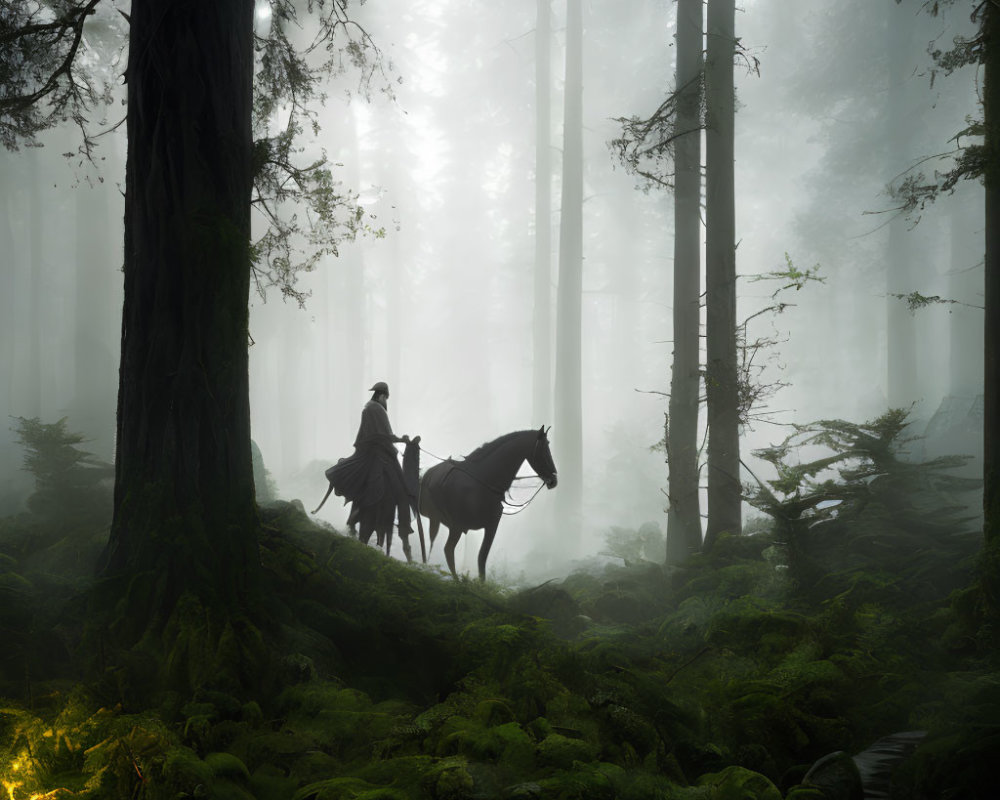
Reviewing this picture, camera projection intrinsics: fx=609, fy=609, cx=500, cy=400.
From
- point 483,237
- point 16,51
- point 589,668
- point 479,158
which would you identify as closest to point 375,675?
point 589,668

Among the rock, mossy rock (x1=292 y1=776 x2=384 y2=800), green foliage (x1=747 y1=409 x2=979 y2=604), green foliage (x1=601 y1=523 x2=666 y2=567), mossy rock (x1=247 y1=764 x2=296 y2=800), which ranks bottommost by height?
green foliage (x1=601 y1=523 x2=666 y2=567)

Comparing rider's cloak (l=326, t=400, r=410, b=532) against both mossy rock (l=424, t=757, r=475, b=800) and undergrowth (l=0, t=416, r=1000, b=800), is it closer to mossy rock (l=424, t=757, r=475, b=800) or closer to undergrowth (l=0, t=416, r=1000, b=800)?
undergrowth (l=0, t=416, r=1000, b=800)

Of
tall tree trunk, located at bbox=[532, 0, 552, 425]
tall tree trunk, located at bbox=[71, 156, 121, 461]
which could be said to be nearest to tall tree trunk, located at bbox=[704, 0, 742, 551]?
tall tree trunk, located at bbox=[532, 0, 552, 425]

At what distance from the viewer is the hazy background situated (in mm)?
23828

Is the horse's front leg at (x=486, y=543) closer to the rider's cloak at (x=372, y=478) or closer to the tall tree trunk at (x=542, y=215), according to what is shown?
the rider's cloak at (x=372, y=478)

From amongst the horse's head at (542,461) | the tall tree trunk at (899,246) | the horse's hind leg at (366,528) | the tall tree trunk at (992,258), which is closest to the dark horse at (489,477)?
the horse's head at (542,461)

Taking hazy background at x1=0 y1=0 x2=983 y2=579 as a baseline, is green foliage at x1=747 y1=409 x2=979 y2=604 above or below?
below

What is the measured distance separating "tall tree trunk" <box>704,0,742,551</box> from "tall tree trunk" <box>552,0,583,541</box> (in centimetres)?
1003

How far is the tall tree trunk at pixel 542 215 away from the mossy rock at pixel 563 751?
66.6ft

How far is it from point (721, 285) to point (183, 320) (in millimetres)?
7482

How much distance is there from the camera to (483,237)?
47938 mm

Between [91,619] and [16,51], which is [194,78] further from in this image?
[91,619]

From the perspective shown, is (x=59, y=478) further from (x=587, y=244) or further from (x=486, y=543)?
(x=587, y=244)

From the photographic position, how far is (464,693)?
367cm
